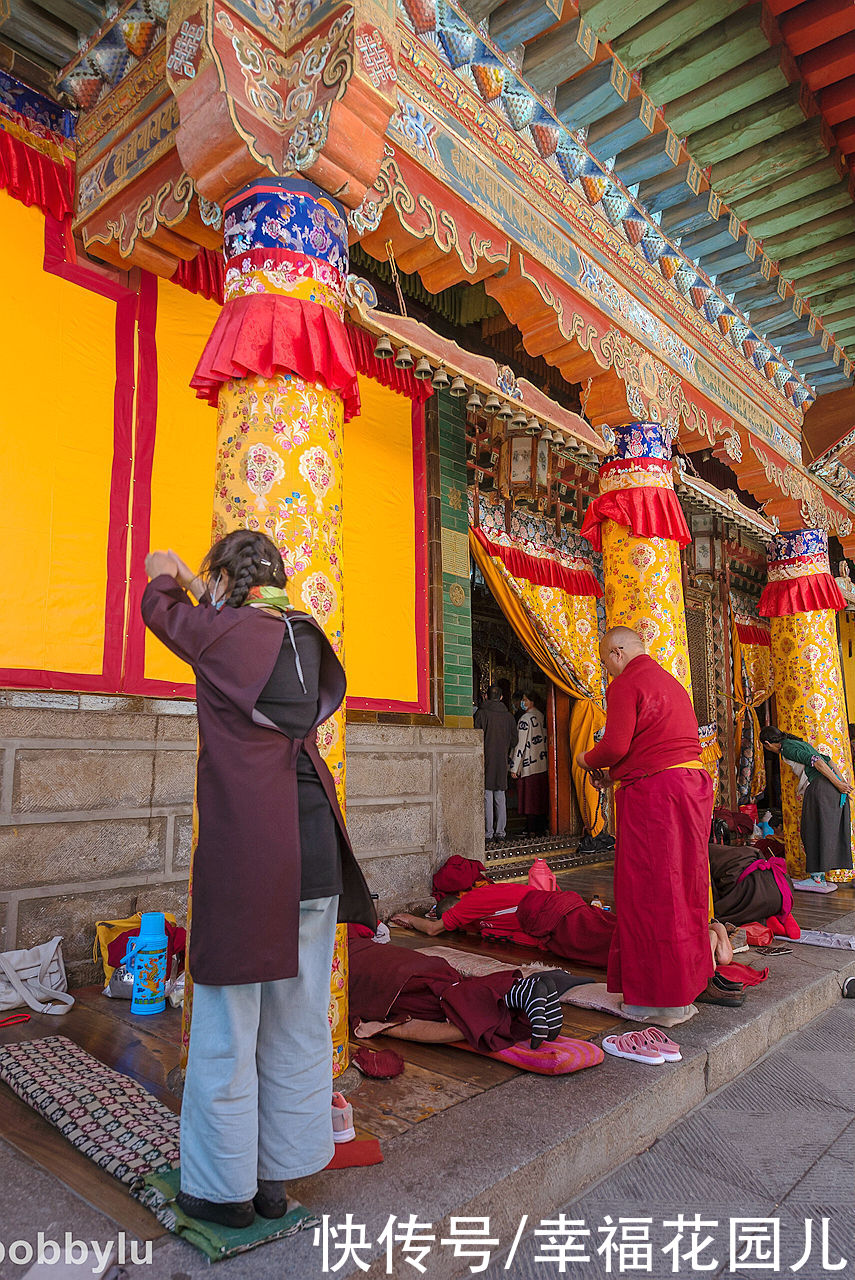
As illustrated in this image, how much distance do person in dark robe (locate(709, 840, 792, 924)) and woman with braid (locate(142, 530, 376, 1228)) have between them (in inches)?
136

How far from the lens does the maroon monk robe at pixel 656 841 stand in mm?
2973

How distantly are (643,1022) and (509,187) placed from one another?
11.6 ft

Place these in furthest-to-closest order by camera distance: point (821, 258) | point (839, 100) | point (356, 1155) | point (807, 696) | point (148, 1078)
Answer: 1. point (807, 696)
2. point (821, 258)
3. point (839, 100)
4. point (148, 1078)
5. point (356, 1155)

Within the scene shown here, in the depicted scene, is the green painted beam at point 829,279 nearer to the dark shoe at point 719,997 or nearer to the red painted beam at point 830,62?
the red painted beam at point 830,62

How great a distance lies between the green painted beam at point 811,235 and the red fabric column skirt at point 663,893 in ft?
11.5

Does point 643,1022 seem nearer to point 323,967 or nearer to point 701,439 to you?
point 323,967

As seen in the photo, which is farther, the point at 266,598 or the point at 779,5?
the point at 779,5

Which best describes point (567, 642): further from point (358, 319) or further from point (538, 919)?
point (358, 319)

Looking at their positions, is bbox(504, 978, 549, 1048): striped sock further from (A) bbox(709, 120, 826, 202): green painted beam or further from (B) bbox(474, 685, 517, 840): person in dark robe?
(B) bbox(474, 685, 517, 840): person in dark robe

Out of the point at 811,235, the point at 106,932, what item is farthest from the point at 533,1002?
the point at 811,235

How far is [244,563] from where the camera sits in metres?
1.76

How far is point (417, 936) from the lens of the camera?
4.47 metres

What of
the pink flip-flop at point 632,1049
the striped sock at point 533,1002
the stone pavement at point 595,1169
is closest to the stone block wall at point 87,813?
the stone pavement at point 595,1169

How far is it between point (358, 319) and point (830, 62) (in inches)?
92.1
